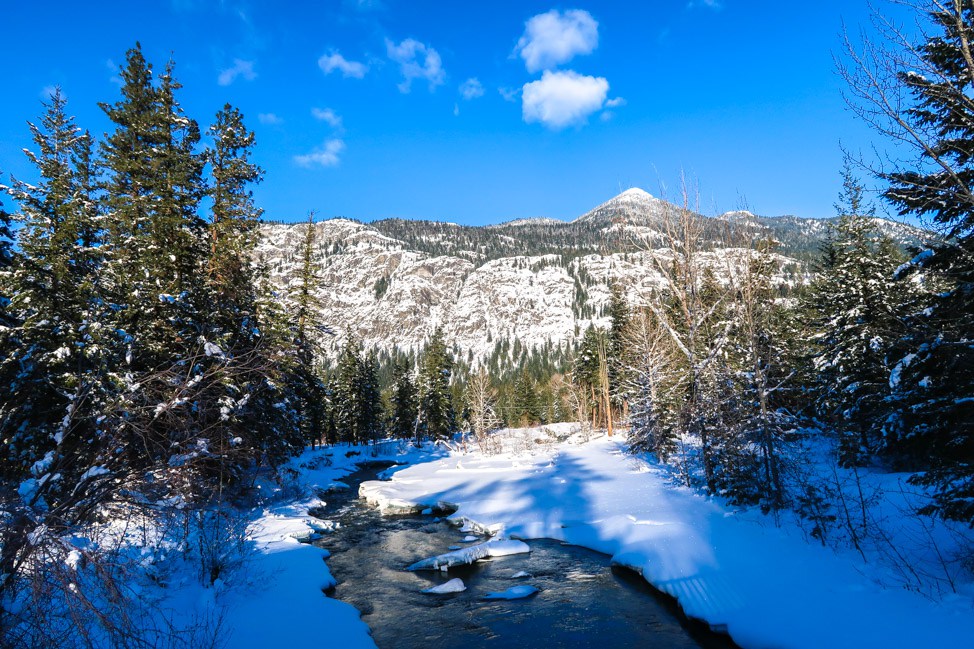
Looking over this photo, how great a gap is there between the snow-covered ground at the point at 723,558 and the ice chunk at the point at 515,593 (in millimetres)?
2822

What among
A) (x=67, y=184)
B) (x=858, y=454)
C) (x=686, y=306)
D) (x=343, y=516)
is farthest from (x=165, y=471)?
(x=858, y=454)

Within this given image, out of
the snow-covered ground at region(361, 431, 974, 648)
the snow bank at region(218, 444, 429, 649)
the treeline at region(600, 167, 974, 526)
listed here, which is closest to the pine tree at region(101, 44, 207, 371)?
the snow bank at region(218, 444, 429, 649)

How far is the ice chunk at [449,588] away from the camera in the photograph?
11.5 m

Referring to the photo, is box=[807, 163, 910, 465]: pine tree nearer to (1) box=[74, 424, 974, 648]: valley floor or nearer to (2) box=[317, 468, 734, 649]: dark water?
(1) box=[74, 424, 974, 648]: valley floor

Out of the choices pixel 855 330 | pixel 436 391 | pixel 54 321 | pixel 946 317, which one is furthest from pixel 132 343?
pixel 436 391

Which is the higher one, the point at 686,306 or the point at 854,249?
the point at 854,249

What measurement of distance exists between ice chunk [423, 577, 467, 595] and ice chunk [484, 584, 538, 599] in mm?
822

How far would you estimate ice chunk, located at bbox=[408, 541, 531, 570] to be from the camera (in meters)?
13.4

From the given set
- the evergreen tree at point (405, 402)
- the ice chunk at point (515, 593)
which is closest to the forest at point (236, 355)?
the ice chunk at point (515, 593)

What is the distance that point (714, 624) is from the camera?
27.8ft

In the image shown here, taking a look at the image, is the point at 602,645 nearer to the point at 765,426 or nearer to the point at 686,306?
the point at 765,426

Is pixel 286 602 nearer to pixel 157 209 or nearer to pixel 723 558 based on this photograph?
pixel 723 558

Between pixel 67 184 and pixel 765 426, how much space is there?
933 inches

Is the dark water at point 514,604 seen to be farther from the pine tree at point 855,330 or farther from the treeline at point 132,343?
the pine tree at point 855,330
